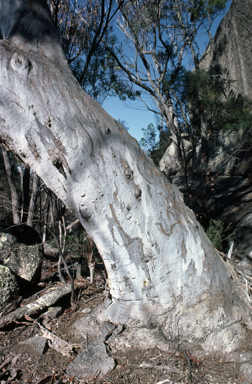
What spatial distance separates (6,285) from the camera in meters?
2.48

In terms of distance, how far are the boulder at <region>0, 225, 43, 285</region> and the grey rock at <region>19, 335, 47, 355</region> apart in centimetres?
125

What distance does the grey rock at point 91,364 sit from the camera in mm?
1494

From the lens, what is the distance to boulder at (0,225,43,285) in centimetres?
304

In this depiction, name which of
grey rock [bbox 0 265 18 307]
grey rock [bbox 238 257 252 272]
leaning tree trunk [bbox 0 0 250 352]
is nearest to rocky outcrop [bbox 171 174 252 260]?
grey rock [bbox 238 257 252 272]

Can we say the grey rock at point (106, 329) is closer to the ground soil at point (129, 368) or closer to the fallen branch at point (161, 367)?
the ground soil at point (129, 368)

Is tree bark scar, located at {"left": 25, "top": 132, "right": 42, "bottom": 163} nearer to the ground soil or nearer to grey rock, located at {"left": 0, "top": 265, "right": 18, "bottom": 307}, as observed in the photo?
the ground soil

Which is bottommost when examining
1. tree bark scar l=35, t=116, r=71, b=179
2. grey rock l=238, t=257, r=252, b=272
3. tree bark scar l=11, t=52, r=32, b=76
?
grey rock l=238, t=257, r=252, b=272

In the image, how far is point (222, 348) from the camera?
5.26 feet

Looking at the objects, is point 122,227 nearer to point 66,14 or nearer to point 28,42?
point 28,42

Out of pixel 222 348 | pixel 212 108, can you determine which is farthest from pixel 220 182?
pixel 222 348

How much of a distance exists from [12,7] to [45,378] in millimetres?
2276

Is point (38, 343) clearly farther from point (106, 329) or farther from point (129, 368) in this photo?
point (129, 368)

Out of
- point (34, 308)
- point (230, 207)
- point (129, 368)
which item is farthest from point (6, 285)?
point (230, 207)

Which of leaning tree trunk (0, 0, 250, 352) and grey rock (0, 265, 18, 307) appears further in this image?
grey rock (0, 265, 18, 307)
